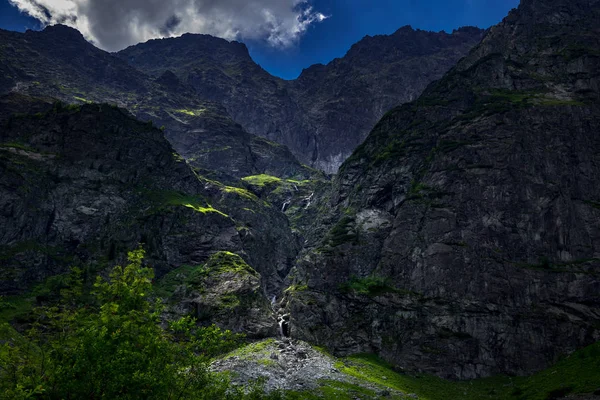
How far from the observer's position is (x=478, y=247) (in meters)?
116

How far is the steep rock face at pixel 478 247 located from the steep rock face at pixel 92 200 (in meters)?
39.5

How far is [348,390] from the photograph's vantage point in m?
78.2

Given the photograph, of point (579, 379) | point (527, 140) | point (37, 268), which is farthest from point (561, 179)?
A: point (37, 268)

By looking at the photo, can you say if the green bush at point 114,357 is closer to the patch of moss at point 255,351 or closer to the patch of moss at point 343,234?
the patch of moss at point 255,351

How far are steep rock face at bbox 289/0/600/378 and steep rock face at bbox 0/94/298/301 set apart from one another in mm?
39481

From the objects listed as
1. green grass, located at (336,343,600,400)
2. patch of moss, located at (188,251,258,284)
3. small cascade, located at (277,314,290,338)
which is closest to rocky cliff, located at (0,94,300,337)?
patch of moss, located at (188,251,258,284)

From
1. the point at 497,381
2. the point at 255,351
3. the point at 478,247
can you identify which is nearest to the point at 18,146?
the point at 255,351

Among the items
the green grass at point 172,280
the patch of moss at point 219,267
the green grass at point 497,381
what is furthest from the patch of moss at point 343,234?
the green grass at point 172,280

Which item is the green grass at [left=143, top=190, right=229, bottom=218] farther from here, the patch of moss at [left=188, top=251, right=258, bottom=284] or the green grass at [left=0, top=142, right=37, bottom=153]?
the green grass at [left=0, top=142, right=37, bottom=153]

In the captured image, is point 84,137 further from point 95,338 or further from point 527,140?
point 527,140

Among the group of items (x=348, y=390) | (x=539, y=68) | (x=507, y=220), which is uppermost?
(x=539, y=68)

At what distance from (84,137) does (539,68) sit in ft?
682

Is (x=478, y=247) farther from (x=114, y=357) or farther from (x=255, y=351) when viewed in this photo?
(x=114, y=357)

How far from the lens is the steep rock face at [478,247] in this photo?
102312 millimetres
